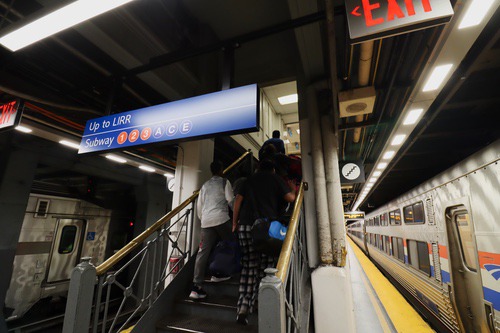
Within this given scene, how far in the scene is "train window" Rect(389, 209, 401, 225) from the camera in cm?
689

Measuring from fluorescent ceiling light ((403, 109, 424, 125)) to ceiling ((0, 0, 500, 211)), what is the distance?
0.64 feet

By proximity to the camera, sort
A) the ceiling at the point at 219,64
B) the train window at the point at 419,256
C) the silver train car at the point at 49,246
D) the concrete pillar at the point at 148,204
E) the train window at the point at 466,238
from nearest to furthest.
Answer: the ceiling at the point at 219,64, the train window at the point at 466,238, the train window at the point at 419,256, the silver train car at the point at 49,246, the concrete pillar at the point at 148,204

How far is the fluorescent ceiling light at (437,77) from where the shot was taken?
8.66 feet

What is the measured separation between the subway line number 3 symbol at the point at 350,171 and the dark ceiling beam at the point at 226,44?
405 cm

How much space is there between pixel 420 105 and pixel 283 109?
5504 millimetres

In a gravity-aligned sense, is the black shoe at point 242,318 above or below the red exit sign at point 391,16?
below

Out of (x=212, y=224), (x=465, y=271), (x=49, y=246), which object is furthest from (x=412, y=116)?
(x=49, y=246)

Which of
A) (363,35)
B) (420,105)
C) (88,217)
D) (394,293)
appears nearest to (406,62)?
(420,105)

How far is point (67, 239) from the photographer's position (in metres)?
6.84

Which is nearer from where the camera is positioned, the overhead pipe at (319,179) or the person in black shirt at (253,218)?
the person in black shirt at (253,218)

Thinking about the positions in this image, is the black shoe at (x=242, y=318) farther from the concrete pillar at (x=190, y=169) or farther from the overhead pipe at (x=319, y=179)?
the concrete pillar at (x=190, y=169)

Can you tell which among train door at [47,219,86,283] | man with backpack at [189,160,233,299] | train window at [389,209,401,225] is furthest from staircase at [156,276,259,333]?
train window at [389,209,401,225]

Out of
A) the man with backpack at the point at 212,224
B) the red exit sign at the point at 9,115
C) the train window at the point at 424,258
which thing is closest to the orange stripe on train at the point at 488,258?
the train window at the point at 424,258

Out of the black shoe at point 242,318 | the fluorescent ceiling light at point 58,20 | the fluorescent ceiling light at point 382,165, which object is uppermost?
the fluorescent ceiling light at point 58,20
